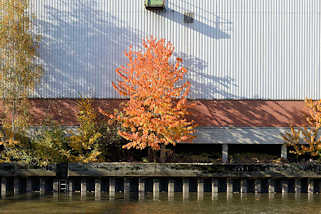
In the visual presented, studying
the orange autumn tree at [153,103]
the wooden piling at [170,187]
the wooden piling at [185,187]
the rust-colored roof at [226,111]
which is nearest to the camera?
the wooden piling at [185,187]

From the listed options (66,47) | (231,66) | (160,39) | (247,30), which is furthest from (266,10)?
(66,47)

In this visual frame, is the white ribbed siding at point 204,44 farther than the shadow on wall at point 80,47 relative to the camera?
No

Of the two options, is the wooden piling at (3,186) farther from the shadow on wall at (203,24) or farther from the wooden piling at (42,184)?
the shadow on wall at (203,24)

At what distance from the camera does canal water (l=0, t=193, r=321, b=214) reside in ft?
78.6

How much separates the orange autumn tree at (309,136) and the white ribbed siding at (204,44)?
1.48 meters

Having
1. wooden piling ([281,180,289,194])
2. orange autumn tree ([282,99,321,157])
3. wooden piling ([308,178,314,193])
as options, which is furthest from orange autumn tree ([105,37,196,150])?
orange autumn tree ([282,99,321,157])

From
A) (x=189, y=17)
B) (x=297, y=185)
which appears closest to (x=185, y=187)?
(x=297, y=185)

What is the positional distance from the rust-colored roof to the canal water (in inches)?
258

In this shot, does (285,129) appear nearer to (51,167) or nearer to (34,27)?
(51,167)

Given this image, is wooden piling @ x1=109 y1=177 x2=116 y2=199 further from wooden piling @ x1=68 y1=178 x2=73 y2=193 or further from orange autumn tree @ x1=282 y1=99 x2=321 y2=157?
orange autumn tree @ x1=282 y1=99 x2=321 y2=157

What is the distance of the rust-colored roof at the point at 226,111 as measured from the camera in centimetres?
3397

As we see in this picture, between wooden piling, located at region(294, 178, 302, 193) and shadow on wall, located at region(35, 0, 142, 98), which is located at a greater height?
shadow on wall, located at region(35, 0, 142, 98)

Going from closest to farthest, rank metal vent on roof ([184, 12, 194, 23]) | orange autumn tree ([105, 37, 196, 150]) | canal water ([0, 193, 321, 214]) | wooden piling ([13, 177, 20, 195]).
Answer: canal water ([0, 193, 321, 214])
wooden piling ([13, 177, 20, 195])
orange autumn tree ([105, 37, 196, 150])
metal vent on roof ([184, 12, 194, 23])

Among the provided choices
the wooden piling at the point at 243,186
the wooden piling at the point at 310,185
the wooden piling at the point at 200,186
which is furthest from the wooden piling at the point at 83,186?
the wooden piling at the point at 310,185
